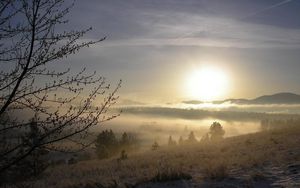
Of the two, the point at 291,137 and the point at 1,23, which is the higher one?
the point at 1,23

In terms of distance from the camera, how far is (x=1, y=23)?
6.93 m

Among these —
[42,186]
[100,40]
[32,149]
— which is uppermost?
[100,40]

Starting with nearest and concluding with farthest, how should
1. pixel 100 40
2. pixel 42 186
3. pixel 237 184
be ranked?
1. pixel 100 40
2. pixel 237 184
3. pixel 42 186

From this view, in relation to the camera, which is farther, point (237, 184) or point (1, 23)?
point (237, 184)

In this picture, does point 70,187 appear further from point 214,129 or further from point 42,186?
point 214,129

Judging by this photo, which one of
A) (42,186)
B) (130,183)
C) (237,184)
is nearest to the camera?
(237,184)

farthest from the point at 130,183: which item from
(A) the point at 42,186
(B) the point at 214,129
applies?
(B) the point at 214,129

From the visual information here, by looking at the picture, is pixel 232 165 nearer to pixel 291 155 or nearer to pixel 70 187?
pixel 291 155

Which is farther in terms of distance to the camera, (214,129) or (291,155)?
(214,129)

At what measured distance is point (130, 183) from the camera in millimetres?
16938

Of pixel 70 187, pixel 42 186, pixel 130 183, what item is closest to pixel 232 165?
pixel 130 183

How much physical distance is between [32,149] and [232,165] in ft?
46.8

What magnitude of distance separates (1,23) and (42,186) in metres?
15.4

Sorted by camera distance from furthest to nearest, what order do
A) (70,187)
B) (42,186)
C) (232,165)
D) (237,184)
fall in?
(42,186) → (232,165) → (70,187) → (237,184)
